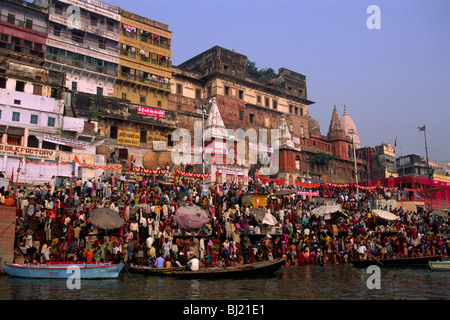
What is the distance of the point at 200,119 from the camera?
143ft

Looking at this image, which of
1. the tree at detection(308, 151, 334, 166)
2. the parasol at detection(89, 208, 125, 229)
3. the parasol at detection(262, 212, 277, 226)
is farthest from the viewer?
the tree at detection(308, 151, 334, 166)

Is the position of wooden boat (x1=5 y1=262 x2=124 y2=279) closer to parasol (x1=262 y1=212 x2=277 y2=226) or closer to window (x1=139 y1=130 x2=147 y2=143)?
parasol (x1=262 y1=212 x2=277 y2=226)

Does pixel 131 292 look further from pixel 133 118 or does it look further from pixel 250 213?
pixel 133 118

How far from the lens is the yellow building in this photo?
40625mm

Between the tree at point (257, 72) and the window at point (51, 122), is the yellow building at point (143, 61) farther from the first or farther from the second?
the tree at point (257, 72)

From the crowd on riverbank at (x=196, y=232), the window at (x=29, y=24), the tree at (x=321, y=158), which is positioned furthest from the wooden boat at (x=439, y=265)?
the window at (x=29, y=24)

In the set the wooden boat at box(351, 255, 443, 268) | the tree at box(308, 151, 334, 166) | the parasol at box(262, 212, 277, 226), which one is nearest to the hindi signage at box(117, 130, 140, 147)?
the parasol at box(262, 212, 277, 226)

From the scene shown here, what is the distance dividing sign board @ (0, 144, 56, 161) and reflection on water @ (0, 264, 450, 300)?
14.9m

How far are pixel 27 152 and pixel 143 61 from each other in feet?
57.6

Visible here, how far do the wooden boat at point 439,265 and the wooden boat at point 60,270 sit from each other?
48.4 feet

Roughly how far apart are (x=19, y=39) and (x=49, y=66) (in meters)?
3.16

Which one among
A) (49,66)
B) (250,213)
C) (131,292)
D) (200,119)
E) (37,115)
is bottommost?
(131,292)

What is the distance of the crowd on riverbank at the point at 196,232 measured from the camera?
1747 centimetres

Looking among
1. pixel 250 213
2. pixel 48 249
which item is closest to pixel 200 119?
pixel 250 213
